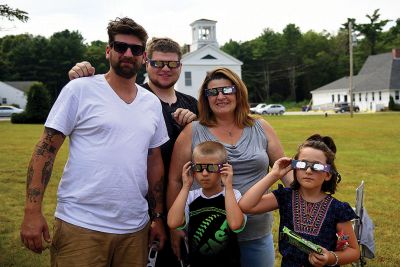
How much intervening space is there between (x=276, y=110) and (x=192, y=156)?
53585 mm

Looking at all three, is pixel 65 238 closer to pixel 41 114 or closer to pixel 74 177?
pixel 74 177

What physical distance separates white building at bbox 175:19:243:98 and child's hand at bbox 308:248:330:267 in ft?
166

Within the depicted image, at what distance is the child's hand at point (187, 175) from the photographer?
3.25 metres

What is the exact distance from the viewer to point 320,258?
2840 mm

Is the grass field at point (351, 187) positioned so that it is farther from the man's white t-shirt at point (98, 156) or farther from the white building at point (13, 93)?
the white building at point (13, 93)

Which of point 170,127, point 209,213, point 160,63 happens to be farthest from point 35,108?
point 209,213

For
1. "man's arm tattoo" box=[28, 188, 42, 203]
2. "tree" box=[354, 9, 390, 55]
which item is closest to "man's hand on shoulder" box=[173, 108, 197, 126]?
"man's arm tattoo" box=[28, 188, 42, 203]

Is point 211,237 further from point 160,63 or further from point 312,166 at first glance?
point 160,63

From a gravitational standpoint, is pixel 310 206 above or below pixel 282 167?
below

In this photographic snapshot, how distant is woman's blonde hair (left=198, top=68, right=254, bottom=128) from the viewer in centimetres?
354

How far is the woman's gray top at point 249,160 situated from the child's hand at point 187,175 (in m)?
0.25

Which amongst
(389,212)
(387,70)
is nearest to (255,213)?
(389,212)

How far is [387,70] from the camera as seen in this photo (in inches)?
2581

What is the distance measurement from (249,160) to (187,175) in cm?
50
